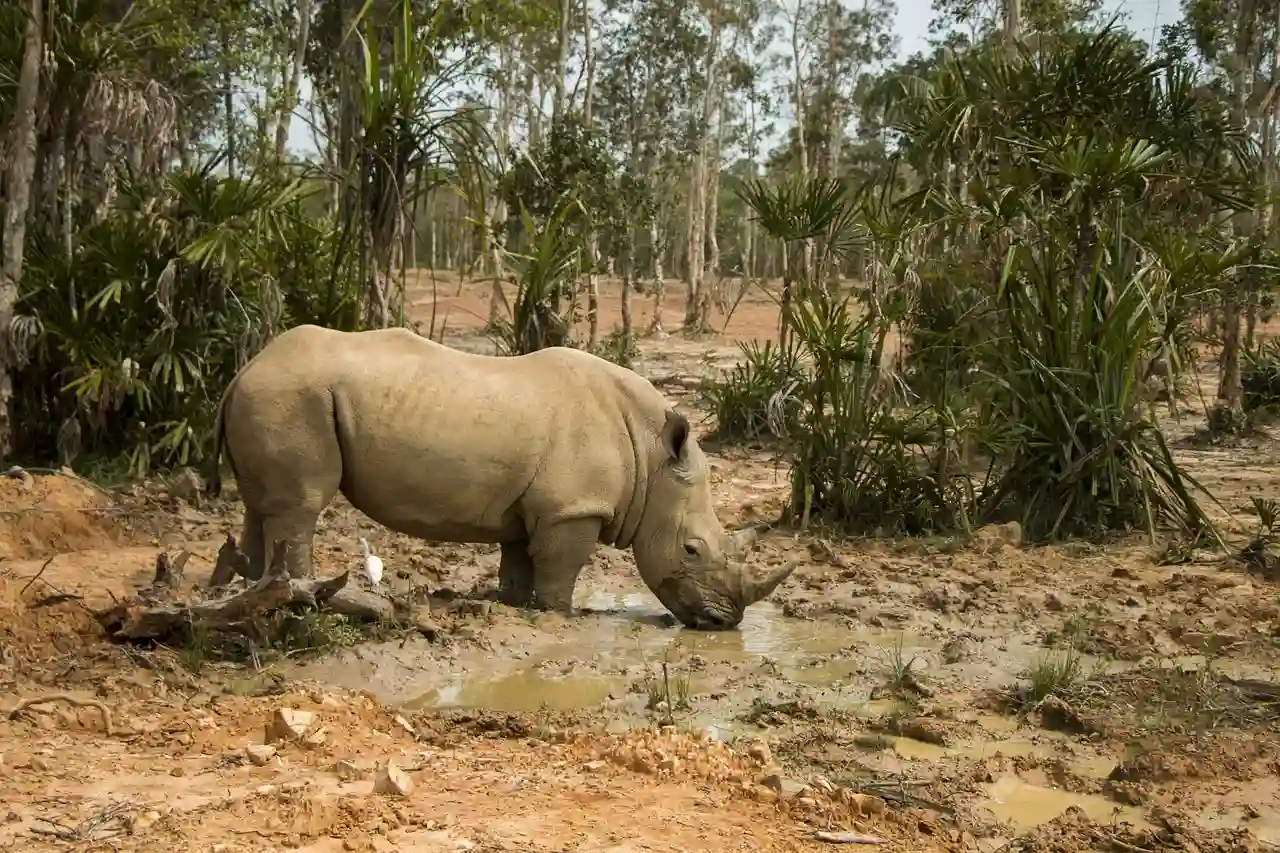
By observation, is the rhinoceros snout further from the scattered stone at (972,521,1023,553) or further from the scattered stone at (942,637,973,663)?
the scattered stone at (972,521,1023,553)

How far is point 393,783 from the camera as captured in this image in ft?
12.8

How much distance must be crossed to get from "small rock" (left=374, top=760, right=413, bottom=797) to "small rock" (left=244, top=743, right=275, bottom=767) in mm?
444

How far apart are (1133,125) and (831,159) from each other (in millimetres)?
30934

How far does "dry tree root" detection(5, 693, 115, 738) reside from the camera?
4.51m

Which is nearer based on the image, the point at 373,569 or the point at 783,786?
the point at 783,786

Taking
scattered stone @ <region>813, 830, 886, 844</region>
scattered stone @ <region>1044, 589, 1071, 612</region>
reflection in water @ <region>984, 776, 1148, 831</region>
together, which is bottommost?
scattered stone @ <region>1044, 589, 1071, 612</region>

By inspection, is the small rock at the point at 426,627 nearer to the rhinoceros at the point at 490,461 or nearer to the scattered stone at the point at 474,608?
the scattered stone at the point at 474,608

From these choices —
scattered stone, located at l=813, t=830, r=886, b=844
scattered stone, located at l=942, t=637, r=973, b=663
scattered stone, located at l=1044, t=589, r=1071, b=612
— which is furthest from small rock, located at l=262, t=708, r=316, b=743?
scattered stone, located at l=1044, t=589, r=1071, b=612

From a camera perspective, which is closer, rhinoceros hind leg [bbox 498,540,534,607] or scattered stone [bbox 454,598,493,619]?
scattered stone [bbox 454,598,493,619]

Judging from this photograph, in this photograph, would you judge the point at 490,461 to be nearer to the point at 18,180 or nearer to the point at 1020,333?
the point at 1020,333

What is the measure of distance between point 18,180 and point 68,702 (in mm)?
5423

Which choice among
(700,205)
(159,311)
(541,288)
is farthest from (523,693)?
(700,205)

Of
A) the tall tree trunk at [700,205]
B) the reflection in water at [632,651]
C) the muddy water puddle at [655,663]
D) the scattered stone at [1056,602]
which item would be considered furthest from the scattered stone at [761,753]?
the tall tree trunk at [700,205]

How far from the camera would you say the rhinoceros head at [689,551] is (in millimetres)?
6582
